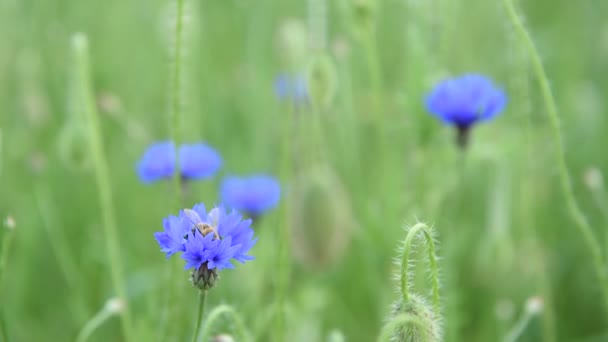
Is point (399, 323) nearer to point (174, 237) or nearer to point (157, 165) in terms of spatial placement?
point (174, 237)

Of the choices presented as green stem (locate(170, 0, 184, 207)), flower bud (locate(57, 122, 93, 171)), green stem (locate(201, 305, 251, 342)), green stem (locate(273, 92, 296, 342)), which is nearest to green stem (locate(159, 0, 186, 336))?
green stem (locate(170, 0, 184, 207))

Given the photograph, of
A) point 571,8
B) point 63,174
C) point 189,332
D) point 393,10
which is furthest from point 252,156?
point 571,8

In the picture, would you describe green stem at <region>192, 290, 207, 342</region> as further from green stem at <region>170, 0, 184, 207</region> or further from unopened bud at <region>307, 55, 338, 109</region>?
unopened bud at <region>307, 55, 338, 109</region>

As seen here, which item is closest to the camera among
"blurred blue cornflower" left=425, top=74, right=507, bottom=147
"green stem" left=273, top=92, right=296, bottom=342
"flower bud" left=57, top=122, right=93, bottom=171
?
"green stem" left=273, top=92, right=296, bottom=342

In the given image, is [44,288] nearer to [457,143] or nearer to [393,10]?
[457,143]

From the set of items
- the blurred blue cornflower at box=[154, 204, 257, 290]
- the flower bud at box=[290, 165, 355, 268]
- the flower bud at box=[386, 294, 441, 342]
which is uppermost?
the flower bud at box=[290, 165, 355, 268]

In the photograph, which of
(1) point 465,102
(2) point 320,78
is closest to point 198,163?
(2) point 320,78
